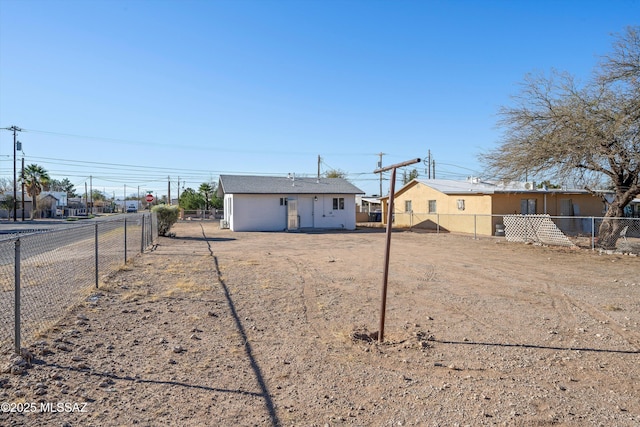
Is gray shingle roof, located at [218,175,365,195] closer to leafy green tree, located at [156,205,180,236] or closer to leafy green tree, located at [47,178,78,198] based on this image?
leafy green tree, located at [156,205,180,236]

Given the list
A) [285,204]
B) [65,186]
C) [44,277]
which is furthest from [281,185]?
[65,186]

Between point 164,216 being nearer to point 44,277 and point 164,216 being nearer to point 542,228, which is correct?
point 44,277

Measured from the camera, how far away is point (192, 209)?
52.8 meters

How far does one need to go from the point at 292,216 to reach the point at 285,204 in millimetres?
1003

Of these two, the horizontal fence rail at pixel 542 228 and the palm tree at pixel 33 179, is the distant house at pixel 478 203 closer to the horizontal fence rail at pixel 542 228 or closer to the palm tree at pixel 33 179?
the horizontal fence rail at pixel 542 228

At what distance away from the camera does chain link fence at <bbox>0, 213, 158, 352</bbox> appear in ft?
17.0

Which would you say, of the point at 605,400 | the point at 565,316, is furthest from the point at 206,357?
the point at 565,316

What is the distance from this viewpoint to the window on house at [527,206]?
27.4 meters

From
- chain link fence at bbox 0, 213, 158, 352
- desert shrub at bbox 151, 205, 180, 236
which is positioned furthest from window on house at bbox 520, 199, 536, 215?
chain link fence at bbox 0, 213, 158, 352

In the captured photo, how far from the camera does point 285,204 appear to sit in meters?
30.5

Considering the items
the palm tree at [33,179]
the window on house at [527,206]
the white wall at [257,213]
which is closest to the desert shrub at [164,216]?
the white wall at [257,213]

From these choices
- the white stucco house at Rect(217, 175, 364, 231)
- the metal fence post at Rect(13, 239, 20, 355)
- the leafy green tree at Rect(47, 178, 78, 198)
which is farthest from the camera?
the leafy green tree at Rect(47, 178, 78, 198)

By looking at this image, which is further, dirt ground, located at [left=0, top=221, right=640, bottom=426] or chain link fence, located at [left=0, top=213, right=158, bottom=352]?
chain link fence, located at [left=0, top=213, right=158, bottom=352]

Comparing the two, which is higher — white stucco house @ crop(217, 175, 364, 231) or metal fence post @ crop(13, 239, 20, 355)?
white stucco house @ crop(217, 175, 364, 231)
